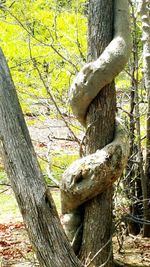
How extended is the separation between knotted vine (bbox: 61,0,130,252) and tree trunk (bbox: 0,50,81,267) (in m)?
0.74

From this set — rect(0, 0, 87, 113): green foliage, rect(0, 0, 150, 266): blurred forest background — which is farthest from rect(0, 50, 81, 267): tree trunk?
rect(0, 0, 87, 113): green foliage

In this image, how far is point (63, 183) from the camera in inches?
140

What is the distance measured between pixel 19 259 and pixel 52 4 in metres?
3.11

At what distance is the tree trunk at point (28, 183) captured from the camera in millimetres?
2697

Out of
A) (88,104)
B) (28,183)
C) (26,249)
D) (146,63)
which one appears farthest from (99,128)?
(26,249)

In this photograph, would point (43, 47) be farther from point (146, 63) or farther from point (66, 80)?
point (146, 63)

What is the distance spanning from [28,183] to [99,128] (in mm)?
1064

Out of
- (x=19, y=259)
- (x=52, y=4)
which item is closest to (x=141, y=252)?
(x=19, y=259)

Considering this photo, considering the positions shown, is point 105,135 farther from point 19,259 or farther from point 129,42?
point 19,259

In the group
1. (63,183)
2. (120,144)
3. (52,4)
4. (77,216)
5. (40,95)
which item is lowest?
(77,216)

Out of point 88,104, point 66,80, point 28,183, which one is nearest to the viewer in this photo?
point 28,183

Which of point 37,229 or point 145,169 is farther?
point 145,169

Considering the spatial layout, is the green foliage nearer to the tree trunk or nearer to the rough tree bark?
the rough tree bark

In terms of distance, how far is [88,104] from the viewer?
11.6 feet
